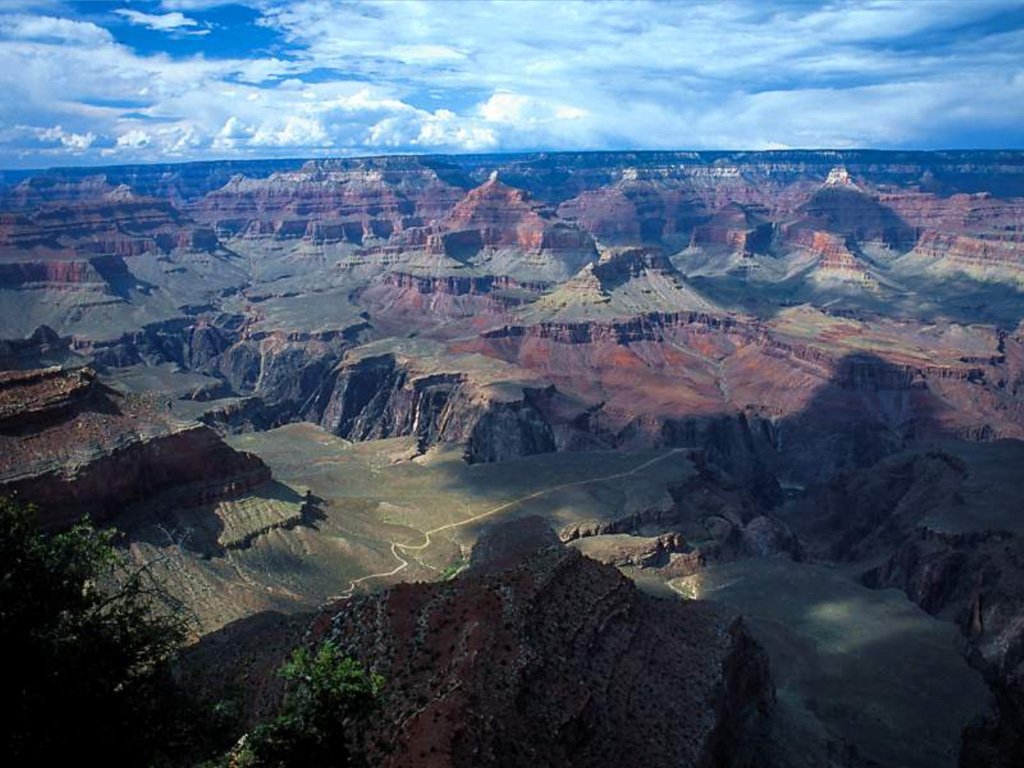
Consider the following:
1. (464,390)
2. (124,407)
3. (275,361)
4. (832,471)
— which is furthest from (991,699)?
(275,361)

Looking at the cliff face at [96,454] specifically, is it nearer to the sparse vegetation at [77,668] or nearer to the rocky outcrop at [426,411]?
the sparse vegetation at [77,668]

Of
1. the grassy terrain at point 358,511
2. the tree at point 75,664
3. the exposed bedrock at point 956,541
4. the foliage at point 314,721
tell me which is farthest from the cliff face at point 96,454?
the exposed bedrock at point 956,541

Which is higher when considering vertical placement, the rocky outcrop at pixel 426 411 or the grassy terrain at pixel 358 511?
the grassy terrain at pixel 358 511

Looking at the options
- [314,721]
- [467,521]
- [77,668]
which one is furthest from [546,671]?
[467,521]

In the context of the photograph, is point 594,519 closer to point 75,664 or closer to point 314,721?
point 314,721

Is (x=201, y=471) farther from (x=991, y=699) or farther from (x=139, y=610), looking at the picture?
(x=991, y=699)

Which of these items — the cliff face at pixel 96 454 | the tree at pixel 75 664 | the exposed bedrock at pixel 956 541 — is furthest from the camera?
the cliff face at pixel 96 454
